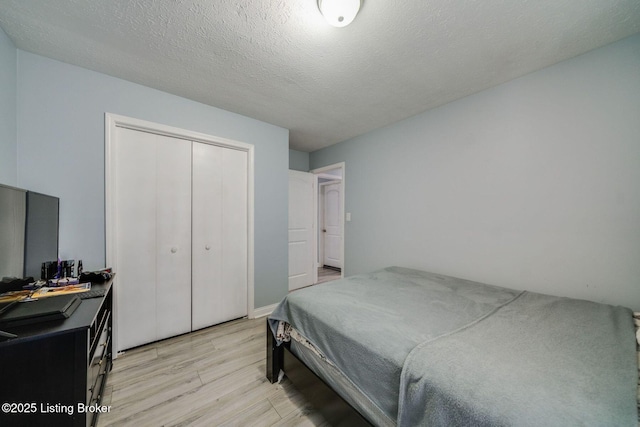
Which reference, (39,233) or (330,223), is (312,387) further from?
(330,223)

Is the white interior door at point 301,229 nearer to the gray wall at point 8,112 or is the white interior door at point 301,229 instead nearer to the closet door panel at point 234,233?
the closet door panel at point 234,233

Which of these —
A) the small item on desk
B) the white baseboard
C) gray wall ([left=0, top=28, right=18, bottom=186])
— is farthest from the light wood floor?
gray wall ([left=0, top=28, right=18, bottom=186])

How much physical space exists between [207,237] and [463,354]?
2419 millimetres

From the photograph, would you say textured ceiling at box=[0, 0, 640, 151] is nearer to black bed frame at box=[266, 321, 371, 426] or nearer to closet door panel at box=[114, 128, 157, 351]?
closet door panel at box=[114, 128, 157, 351]

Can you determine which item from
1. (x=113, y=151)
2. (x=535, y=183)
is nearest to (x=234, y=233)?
(x=113, y=151)

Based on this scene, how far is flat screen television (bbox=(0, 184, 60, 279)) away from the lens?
3.64ft

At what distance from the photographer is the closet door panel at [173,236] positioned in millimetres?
2197

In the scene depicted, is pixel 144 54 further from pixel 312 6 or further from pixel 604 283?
pixel 604 283

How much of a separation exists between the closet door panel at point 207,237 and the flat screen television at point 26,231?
986 millimetres

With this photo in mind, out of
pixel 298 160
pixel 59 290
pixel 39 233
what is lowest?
pixel 59 290

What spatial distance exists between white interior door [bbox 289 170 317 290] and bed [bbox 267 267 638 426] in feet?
6.95

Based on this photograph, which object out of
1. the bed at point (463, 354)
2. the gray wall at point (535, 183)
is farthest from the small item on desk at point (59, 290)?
the gray wall at point (535, 183)

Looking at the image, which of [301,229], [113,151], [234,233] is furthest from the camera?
[301,229]

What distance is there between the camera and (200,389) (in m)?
1.62
